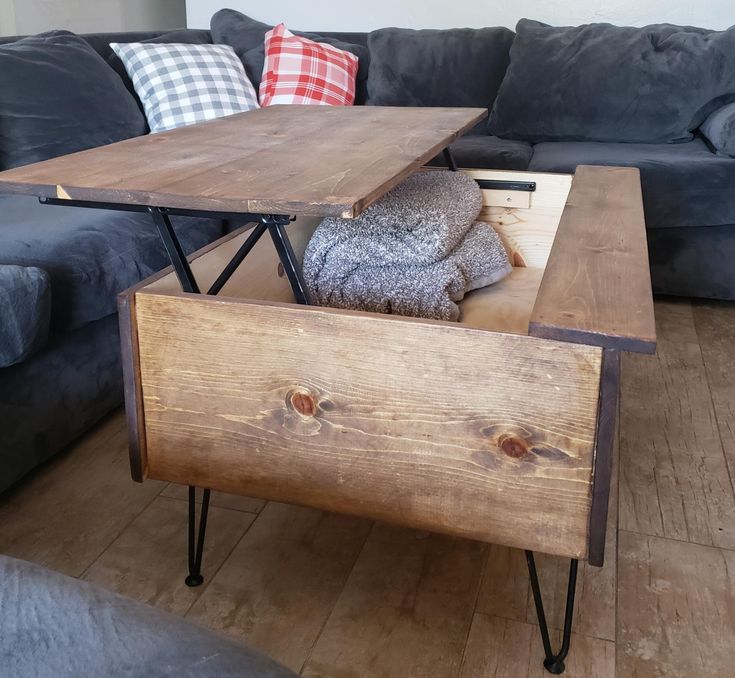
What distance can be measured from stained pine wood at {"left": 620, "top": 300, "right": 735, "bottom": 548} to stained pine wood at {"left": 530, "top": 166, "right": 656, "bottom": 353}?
516 millimetres

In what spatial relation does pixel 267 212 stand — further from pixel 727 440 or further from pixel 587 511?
Result: pixel 727 440

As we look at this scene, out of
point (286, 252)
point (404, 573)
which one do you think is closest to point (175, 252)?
point (286, 252)

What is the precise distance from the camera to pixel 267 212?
2.93 ft

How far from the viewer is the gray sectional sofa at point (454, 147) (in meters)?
1.39

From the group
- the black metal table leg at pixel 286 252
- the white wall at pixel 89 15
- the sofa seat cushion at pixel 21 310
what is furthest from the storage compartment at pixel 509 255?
the white wall at pixel 89 15

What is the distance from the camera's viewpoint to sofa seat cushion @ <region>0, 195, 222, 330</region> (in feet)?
4.76

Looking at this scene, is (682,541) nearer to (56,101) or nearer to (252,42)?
(56,101)

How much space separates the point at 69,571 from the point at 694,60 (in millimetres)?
2267

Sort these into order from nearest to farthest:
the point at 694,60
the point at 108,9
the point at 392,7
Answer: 1. the point at 694,60
2. the point at 392,7
3. the point at 108,9

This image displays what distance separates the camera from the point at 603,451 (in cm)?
80

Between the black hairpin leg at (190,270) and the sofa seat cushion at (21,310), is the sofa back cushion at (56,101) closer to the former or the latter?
the sofa seat cushion at (21,310)

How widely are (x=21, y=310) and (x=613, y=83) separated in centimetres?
196

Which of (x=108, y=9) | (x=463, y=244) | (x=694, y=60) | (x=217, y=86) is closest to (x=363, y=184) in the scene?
→ (x=463, y=244)

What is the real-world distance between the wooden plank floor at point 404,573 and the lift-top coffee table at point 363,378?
4.7 inches
